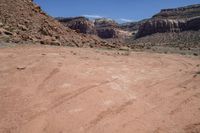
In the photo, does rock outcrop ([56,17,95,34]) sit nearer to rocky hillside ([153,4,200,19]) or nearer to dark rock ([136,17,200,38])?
dark rock ([136,17,200,38])

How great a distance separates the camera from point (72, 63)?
9977 mm

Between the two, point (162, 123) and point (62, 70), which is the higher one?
point (62, 70)

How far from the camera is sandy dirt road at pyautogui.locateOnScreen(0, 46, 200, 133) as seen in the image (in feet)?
18.8

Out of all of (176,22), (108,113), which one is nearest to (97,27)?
(176,22)

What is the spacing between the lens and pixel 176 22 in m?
82.3

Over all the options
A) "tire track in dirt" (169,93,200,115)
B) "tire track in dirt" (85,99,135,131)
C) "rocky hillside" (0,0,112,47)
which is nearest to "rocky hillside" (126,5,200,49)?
"rocky hillside" (0,0,112,47)

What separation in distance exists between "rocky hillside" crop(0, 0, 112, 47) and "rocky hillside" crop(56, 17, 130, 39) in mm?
69163

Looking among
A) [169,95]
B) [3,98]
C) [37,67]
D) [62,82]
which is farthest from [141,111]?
[37,67]

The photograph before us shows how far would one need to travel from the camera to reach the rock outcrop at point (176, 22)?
253ft

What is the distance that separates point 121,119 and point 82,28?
303 feet

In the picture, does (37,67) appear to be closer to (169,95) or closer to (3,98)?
(3,98)

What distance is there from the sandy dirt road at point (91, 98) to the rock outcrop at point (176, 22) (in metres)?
67.1

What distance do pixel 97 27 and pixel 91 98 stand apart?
4366 inches

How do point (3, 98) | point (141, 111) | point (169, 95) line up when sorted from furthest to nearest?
point (169, 95), point (3, 98), point (141, 111)
